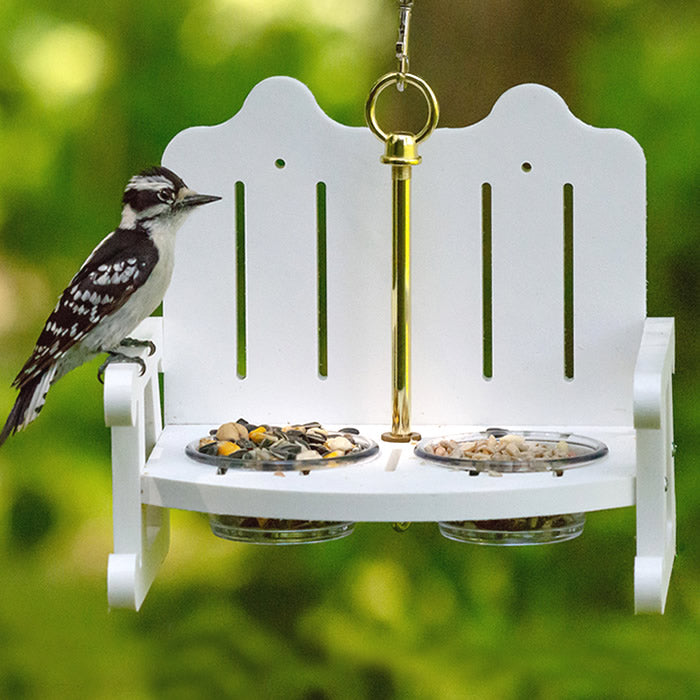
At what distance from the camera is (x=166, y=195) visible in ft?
4.81

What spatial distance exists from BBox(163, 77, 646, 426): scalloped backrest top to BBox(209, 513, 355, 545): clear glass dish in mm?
204

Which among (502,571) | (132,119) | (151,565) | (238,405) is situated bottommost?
(502,571)

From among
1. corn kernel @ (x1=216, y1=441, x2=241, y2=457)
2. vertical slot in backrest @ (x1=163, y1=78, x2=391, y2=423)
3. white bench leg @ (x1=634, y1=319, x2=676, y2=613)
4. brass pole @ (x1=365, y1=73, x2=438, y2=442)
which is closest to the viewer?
white bench leg @ (x1=634, y1=319, x2=676, y2=613)

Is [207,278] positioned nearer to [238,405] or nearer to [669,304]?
[238,405]

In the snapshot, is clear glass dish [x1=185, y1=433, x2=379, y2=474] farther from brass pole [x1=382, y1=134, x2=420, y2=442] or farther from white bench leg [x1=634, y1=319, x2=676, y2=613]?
white bench leg [x1=634, y1=319, x2=676, y2=613]

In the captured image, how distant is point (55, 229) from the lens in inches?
84.9

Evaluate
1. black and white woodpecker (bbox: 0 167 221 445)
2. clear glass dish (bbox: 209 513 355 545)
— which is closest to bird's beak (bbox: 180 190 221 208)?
black and white woodpecker (bbox: 0 167 221 445)

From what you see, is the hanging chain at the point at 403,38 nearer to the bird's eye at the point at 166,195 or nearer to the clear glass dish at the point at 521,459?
the bird's eye at the point at 166,195

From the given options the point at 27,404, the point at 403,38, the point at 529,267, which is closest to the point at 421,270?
the point at 529,267

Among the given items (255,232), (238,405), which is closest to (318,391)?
(238,405)

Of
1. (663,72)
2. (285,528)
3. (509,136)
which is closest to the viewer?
(285,528)

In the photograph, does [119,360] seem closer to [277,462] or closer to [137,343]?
[137,343]

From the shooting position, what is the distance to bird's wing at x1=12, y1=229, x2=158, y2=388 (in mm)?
1434

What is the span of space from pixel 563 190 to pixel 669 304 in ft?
1.84
